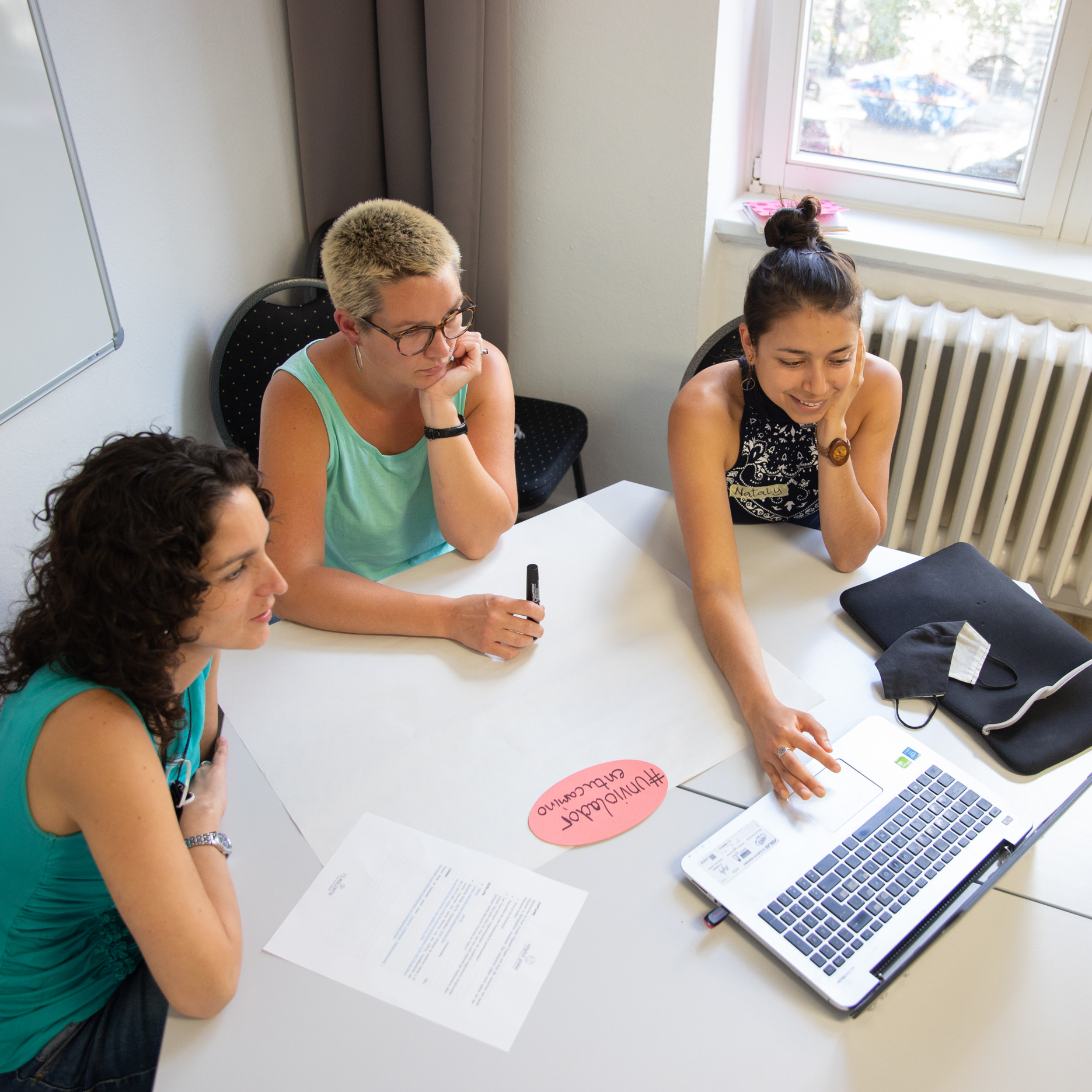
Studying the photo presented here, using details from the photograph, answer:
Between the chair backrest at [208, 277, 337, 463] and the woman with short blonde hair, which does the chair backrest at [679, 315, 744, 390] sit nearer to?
the woman with short blonde hair

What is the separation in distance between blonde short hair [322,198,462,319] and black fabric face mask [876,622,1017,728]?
0.86 metres

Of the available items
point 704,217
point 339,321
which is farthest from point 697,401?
Answer: point 704,217

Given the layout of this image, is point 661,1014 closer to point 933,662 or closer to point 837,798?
point 837,798

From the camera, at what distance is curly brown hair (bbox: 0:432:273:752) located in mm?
879

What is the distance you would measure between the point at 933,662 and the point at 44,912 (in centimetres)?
110

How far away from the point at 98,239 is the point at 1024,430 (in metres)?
2.04

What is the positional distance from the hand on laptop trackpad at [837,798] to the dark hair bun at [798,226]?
80 cm

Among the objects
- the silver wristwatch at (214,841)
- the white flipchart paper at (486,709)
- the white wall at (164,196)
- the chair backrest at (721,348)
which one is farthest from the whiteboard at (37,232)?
the chair backrest at (721,348)

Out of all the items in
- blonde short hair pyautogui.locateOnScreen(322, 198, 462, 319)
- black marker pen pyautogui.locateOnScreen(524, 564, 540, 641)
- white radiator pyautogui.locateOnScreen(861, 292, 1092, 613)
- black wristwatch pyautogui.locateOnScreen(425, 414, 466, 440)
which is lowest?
white radiator pyautogui.locateOnScreen(861, 292, 1092, 613)

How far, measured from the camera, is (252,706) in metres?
1.19

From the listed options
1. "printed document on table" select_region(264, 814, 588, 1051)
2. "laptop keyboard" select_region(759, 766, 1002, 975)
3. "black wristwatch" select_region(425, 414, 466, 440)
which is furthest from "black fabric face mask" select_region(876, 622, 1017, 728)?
"black wristwatch" select_region(425, 414, 466, 440)

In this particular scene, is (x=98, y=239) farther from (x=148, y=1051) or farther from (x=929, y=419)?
(x=929, y=419)

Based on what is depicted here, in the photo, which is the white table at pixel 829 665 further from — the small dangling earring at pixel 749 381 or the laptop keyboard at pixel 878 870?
the small dangling earring at pixel 749 381

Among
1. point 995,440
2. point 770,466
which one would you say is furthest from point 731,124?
point 770,466
